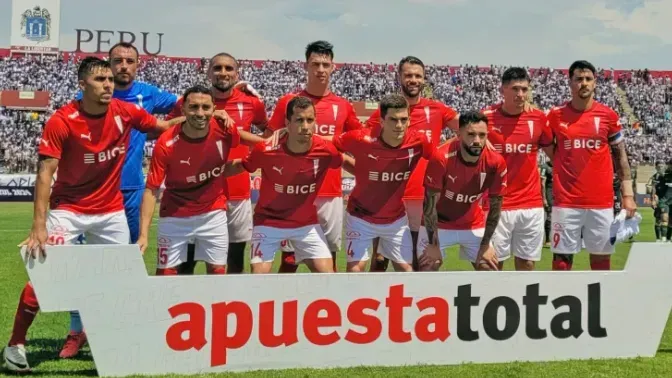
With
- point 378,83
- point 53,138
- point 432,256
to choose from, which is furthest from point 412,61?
point 378,83

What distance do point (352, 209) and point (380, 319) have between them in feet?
4.58

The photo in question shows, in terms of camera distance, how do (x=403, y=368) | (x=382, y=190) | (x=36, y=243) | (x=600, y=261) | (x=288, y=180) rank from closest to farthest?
1. (x=36, y=243)
2. (x=403, y=368)
3. (x=288, y=180)
4. (x=382, y=190)
5. (x=600, y=261)

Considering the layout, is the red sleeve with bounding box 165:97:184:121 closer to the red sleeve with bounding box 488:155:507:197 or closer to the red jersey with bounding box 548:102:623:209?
the red sleeve with bounding box 488:155:507:197

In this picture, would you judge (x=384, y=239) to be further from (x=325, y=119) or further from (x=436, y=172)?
(x=325, y=119)

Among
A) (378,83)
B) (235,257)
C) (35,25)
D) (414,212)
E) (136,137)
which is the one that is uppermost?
(35,25)

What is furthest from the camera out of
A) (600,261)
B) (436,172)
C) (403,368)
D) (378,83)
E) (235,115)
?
(378,83)

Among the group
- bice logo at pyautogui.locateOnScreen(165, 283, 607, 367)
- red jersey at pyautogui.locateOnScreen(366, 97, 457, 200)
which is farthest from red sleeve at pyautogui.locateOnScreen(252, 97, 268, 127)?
bice logo at pyautogui.locateOnScreen(165, 283, 607, 367)

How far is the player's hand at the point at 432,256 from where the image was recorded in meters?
5.98

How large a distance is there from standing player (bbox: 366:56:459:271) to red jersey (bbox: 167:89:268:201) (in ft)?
3.81

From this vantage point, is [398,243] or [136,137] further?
[136,137]

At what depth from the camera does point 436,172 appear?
19.6 feet

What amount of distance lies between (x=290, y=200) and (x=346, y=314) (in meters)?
1.26

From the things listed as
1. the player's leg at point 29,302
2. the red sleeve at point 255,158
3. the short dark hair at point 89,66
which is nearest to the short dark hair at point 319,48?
the red sleeve at point 255,158

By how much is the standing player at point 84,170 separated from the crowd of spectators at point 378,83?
42.3 m
